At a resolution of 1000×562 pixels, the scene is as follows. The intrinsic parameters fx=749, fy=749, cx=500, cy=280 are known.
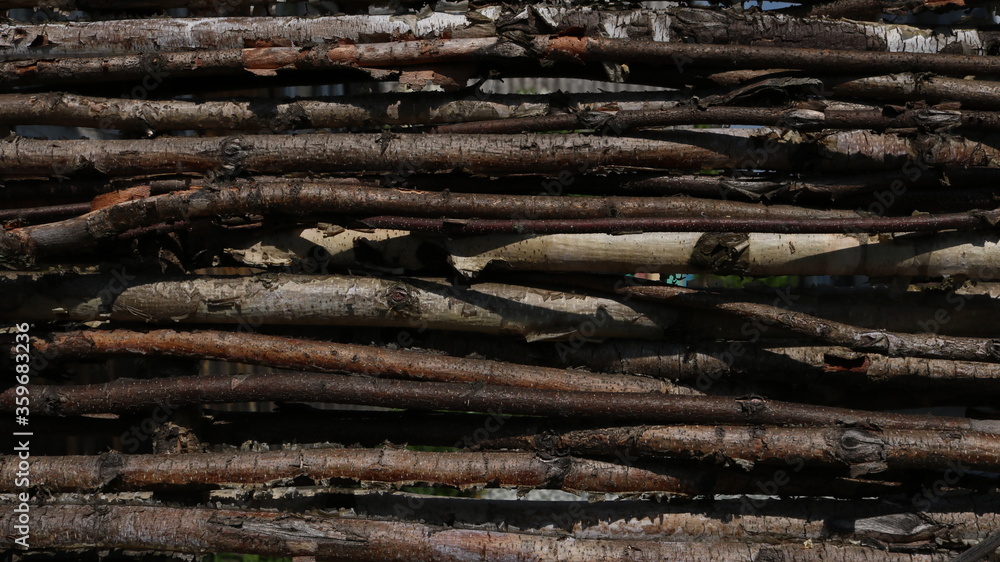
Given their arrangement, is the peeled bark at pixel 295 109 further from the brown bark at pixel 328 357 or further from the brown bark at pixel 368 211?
the brown bark at pixel 328 357

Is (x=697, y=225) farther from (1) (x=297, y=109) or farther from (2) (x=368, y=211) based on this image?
(1) (x=297, y=109)

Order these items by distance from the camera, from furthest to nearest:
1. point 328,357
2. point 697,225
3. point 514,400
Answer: point 328,357
point 514,400
point 697,225

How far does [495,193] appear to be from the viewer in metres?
3.34

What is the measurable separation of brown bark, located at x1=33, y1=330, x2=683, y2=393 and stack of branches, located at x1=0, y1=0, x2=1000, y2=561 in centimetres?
1

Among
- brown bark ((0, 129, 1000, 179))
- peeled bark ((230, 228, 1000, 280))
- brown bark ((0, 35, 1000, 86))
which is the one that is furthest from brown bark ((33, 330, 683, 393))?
brown bark ((0, 35, 1000, 86))

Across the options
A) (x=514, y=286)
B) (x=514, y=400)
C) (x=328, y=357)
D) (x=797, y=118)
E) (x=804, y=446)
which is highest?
(x=797, y=118)

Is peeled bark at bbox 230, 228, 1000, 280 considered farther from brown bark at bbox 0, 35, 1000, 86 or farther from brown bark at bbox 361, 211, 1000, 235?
brown bark at bbox 0, 35, 1000, 86

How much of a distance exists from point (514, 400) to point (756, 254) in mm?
1185

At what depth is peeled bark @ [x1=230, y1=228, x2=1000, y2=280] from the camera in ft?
10.3

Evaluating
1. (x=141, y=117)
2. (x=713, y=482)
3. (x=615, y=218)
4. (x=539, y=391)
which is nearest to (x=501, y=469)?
(x=539, y=391)

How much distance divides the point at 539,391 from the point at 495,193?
913 millimetres

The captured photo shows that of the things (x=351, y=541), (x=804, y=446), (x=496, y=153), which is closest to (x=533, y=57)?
(x=496, y=153)

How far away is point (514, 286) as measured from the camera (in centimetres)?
326

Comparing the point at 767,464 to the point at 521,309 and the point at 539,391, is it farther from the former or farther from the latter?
the point at 521,309
